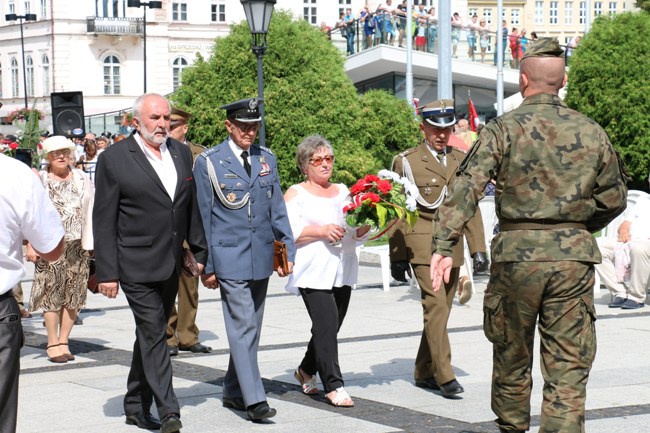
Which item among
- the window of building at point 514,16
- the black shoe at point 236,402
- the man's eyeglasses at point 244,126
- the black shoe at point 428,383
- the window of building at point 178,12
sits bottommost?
the black shoe at point 428,383

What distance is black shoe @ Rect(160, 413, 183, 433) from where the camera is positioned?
24.5 feet

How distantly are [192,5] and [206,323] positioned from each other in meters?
68.9

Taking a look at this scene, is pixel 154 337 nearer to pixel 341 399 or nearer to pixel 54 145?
pixel 341 399

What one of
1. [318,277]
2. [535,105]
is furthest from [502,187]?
[318,277]

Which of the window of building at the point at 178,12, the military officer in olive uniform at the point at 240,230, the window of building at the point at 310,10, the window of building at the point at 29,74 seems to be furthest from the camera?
the window of building at the point at 310,10

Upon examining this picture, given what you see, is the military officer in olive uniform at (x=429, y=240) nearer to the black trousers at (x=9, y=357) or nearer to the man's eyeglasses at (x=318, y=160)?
the man's eyeglasses at (x=318, y=160)

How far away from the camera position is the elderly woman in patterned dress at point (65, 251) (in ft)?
A: 36.0

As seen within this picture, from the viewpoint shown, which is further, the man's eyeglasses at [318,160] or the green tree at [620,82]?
the green tree at [620,82]

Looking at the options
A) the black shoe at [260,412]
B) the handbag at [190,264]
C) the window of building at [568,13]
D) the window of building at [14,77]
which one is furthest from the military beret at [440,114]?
the window of building at [568,13]

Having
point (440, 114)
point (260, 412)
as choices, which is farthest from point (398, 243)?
point (260, 412)

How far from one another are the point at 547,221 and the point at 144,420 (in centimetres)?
285

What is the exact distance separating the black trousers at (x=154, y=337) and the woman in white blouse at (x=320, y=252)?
1.13 metres

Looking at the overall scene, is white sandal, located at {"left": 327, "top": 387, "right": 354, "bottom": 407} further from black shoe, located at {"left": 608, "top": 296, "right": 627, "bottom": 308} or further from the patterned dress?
black shoe, located at {"left": 608, "top": 296, "right": 627, "bottom": 308}

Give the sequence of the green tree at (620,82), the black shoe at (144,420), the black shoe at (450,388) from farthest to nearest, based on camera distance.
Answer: the green tree at (620,82), the black shoe at (450,388), the black shoe at (144,420)
